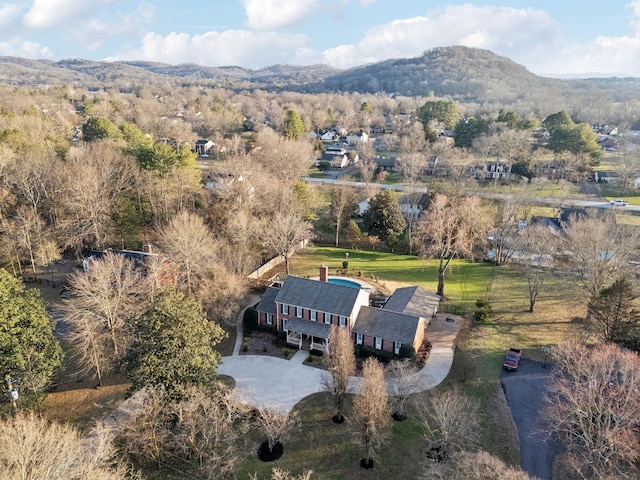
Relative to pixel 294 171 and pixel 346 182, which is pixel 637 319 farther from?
pixel 346 182

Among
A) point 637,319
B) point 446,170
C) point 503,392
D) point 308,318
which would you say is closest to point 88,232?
point 308,318

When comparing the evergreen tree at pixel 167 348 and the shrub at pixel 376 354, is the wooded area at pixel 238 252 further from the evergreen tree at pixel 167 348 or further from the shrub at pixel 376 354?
the shrub at pixel 376 354

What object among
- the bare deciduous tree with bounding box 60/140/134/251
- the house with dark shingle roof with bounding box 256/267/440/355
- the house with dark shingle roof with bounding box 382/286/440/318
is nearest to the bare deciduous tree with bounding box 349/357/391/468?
the house with dark shingle roof with bounding box 256/267/440/355

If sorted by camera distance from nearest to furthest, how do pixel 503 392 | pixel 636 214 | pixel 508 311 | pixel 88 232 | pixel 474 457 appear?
1. pixel 474 457
2. pixel 503 392
3. pixel 508 311
4. pixel 88 232
5. pixel 636 214

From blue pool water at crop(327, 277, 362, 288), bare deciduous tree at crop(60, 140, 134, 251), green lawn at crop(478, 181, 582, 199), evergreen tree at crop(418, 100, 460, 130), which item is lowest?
blue pool water at crop(327, 277, 362, 288)

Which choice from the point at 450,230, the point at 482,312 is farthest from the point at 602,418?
the point at 450,230

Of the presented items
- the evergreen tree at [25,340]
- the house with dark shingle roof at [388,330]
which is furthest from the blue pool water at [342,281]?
the evergreen tree at [25,340]

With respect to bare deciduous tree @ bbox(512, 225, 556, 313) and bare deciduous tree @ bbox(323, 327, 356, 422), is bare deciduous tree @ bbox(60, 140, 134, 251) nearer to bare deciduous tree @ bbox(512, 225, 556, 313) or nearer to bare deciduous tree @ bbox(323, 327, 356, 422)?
bare deciduous tree @ bbox(323, 327, 356, 422)
